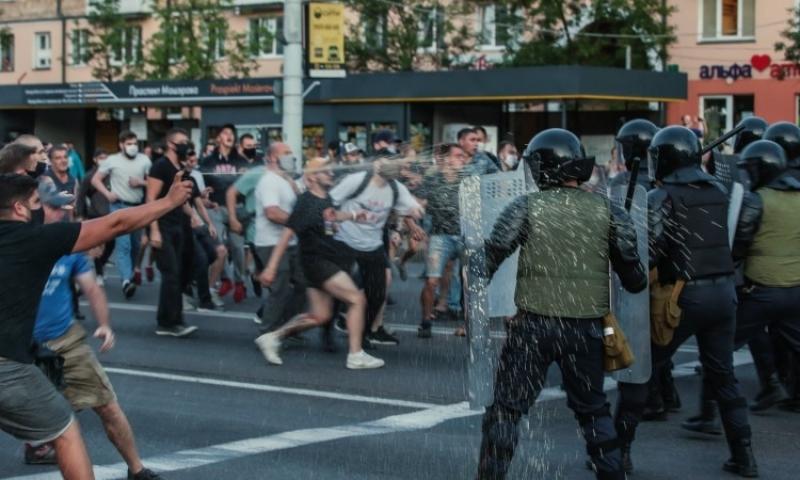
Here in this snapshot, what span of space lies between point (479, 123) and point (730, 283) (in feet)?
80.6

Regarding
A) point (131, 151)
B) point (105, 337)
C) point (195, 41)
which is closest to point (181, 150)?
point (131, 151)

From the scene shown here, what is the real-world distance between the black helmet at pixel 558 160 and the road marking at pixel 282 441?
2.47 m

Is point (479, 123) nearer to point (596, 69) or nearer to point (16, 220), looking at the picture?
point (596, 69)

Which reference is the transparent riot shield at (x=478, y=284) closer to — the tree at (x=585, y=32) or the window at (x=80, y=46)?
the tree at (x=585, y=32)

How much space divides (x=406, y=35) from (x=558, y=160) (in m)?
30.8

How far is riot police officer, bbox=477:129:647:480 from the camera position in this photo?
6.04 meters

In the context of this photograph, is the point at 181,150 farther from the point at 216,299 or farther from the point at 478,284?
the point at 478,284

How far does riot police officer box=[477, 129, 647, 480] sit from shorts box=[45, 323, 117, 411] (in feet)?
6.47

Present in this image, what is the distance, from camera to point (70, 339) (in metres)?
6.96

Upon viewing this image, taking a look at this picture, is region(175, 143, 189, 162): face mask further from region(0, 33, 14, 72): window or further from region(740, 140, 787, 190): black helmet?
region(0, 33, 14, 72): window

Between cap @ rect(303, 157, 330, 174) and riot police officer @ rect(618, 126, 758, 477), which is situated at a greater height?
cap @ rect(303, 157, 330, 174)

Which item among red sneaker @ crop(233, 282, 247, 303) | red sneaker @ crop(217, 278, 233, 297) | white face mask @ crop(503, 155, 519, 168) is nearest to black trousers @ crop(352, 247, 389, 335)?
red sneaker @ crop(233, 282, 247, 303)

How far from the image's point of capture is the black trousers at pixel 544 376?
6.04 meters

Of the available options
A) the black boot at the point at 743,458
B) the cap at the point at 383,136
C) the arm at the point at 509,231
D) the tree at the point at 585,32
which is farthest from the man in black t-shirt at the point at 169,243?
the tree at the point at 585,32
